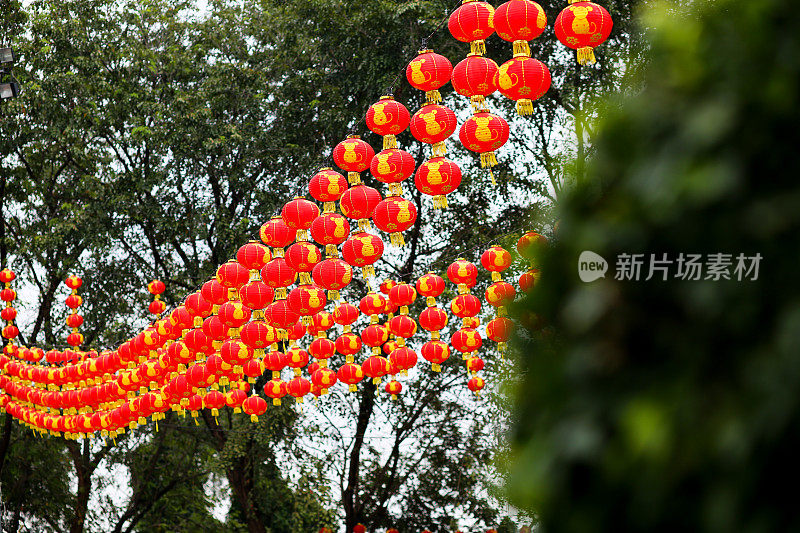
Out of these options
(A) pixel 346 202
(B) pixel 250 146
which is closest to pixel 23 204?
(B) pixel 250 146

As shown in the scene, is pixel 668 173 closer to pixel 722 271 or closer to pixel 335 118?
pixel 722 271

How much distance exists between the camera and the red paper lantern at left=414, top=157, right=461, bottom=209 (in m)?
4.23

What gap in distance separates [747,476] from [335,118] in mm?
7852

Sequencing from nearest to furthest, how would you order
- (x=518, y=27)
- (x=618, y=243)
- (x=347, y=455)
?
1. (x=618, y=243)
2. (x=518, y=27)
3. (x=347, y=455)

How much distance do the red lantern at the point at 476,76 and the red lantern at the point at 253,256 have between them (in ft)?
5.86

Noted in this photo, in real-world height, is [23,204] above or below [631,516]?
above

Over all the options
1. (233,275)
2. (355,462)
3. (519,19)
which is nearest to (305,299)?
(233,275)

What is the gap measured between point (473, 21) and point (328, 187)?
1.28 metres

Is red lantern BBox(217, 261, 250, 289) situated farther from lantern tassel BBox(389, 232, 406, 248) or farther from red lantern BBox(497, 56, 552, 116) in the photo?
red lantern BBox(497, 56, 552, 116)

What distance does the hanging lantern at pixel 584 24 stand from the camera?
367cm

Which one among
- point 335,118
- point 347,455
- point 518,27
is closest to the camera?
point 518,27

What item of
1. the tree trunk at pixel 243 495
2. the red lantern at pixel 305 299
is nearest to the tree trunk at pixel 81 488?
the tree trunk at pixel 243 495

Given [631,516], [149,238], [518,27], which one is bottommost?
[631,516]

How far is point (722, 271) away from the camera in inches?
27.0
